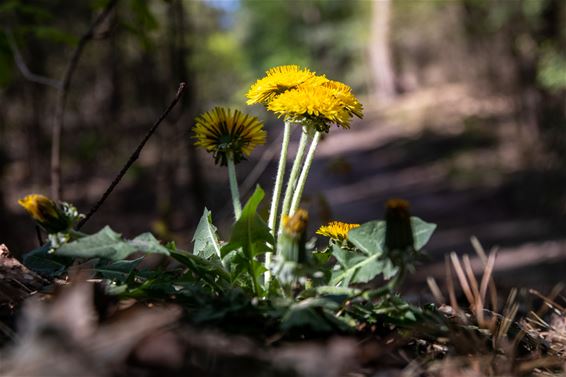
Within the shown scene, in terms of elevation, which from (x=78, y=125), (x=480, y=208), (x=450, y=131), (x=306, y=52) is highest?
(x=306, y=52)

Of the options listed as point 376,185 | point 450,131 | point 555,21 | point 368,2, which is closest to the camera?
point 555,21

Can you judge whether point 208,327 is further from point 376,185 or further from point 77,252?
point 376,185

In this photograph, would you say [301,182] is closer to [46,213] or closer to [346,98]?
[346,98]

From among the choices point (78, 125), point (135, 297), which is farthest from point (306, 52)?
point (135, 297)

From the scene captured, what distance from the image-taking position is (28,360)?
0.74 meters

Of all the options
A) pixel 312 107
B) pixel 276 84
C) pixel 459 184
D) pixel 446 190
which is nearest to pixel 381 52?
pixel 459 184

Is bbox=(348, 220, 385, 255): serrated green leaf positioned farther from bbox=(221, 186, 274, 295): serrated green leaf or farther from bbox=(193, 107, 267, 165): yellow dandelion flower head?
bbox=(193, 107, 267, 165): yellow dandelion flower head

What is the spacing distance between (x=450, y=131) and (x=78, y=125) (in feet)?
45.0

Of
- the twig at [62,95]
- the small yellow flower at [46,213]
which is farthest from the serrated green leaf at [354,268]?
the twig at [62,95]

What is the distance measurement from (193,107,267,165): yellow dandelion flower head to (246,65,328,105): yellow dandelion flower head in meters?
0.07

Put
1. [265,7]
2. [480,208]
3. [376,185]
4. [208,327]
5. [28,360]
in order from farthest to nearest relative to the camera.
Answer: [265,7] < [376,185] < [480,208] < [208,327] < [28,360]

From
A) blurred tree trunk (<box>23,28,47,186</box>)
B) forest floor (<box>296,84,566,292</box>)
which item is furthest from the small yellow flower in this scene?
blurred tree trunk (<box>23,28,47,186</box>)

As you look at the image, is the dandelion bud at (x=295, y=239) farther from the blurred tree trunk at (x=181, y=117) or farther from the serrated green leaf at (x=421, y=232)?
the blurred tree trunk at (x=181, y=117)

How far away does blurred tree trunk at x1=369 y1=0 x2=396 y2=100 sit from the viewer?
35.5 meters
